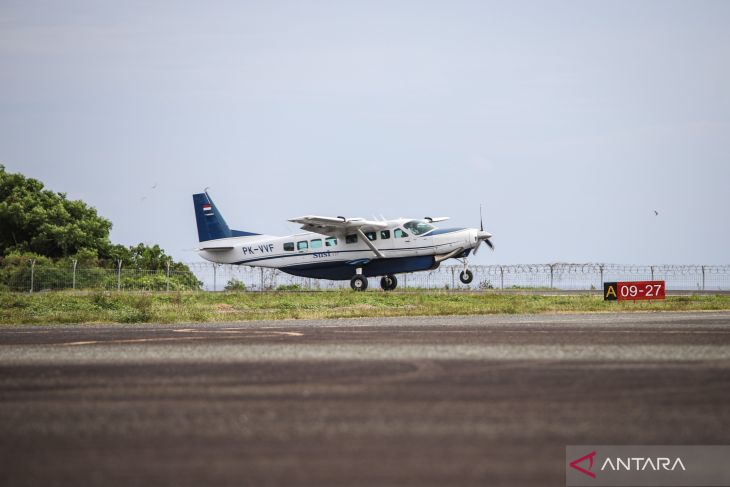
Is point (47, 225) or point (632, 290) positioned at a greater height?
point (47, 225)

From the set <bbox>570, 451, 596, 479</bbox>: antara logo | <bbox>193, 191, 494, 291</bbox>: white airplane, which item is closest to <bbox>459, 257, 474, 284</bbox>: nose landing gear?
<bbox>193, 191, 494, 291</bbox>: white airplane

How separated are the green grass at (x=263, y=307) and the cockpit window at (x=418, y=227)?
219 inches

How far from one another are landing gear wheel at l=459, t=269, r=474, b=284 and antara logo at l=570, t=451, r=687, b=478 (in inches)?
1576

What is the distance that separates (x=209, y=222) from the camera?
5100 cm

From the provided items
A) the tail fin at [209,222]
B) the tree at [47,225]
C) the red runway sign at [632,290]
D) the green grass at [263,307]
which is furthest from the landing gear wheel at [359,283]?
the tree at [47,225]

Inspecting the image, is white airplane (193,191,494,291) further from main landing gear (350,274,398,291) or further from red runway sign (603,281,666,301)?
red runway sign (603,281,666,301)

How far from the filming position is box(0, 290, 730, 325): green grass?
25.4 meters

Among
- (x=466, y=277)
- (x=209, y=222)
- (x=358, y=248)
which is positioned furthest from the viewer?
(x=209, y=222)

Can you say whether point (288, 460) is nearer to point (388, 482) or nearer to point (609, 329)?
point (388, 482)

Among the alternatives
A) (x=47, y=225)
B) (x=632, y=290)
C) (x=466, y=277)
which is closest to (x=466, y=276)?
(x=466, y=277)

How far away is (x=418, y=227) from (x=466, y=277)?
10.4 feet

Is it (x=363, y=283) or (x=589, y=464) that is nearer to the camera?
(x=589, y=464)

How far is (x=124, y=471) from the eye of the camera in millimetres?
5180

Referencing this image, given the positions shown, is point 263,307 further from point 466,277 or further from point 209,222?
point 209,222
